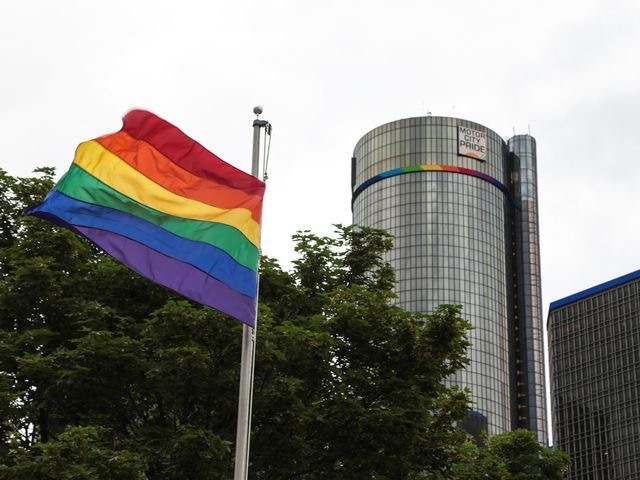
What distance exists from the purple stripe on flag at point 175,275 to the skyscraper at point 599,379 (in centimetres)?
16956

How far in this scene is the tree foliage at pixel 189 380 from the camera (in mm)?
23984

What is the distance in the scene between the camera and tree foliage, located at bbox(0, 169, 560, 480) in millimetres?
23984

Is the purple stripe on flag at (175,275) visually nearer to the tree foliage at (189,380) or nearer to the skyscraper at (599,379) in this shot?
the tree foliage at (189,380)

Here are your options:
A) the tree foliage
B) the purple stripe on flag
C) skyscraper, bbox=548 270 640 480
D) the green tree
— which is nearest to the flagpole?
the purple stripe on flag

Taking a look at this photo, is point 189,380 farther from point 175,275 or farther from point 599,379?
point 599,379

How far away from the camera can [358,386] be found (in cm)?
2662


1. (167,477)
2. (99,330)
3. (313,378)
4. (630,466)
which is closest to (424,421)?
(313,378)

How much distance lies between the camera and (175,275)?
15625mm

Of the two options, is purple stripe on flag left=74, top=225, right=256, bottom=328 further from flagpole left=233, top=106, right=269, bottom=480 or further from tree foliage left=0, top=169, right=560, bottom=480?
tree foliage left=0, top=169, right=560, bottom=480

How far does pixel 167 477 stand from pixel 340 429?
447cm

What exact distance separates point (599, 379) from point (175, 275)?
17688cm

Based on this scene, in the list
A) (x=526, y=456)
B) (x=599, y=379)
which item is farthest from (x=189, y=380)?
(x=599, y=379)

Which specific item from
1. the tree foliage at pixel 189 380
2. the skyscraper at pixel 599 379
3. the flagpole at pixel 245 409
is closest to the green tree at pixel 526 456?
the tree foliage at pixel 189 380

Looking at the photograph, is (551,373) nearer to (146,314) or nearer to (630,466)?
(630,466)
